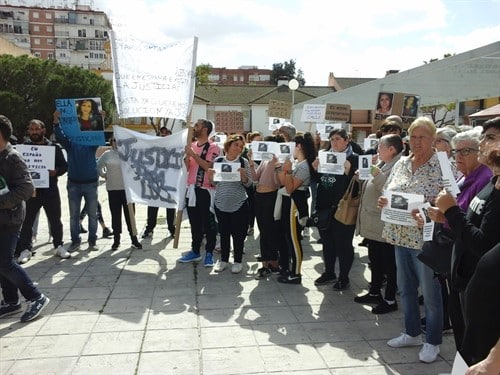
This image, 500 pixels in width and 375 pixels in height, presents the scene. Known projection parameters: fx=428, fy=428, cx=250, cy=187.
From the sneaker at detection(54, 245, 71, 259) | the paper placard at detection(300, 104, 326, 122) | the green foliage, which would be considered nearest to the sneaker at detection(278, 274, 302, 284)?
the sneaker at detection(54, 245, 71, 259)

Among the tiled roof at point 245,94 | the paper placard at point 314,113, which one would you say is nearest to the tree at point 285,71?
the tiled roof at point 245,94

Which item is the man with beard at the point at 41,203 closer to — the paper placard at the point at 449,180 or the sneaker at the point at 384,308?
the sneaker at the point at 384,308

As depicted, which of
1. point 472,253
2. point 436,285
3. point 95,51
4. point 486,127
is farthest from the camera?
point 95,51

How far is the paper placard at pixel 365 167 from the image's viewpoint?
4730 millimetres

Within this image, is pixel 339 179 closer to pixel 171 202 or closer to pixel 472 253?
pixel 171 202

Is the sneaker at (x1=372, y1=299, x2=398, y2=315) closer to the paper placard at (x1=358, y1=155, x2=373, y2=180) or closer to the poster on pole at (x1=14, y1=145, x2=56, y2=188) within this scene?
the paper placard at (x1=358, y1=155, x2=373, y2=180)

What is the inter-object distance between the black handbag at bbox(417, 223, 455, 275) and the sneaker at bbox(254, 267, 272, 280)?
2872mm

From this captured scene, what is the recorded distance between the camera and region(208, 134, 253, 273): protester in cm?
569

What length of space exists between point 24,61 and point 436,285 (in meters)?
35.4

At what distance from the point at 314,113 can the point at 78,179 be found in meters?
5.62

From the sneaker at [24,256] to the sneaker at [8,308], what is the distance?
1.77m

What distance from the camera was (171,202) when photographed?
19.7 feet

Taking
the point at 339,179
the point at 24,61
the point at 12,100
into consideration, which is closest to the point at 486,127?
the point at 339,179

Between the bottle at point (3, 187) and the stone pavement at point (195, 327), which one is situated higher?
the bottle at point (3, 187)
